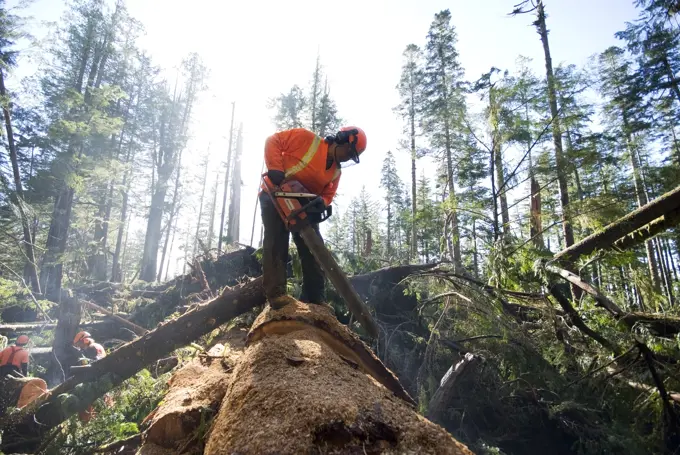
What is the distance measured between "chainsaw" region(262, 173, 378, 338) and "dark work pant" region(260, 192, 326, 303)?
151 millimetres

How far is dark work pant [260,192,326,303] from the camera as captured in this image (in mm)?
3016

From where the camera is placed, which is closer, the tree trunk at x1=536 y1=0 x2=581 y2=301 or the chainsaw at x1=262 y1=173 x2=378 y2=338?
the chainsaw at x1=262 y1=173 x2=378 y2=338

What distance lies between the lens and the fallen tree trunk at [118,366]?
296 cm

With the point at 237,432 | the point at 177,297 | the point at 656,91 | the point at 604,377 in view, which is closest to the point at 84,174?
the point at 177,297

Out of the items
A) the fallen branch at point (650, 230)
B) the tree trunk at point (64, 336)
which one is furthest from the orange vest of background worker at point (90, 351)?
the fallen branch at point (650, 230)

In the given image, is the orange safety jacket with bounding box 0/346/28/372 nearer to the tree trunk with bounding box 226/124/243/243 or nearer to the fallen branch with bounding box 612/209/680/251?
the fallen branch with bounding box 612/209/680/251

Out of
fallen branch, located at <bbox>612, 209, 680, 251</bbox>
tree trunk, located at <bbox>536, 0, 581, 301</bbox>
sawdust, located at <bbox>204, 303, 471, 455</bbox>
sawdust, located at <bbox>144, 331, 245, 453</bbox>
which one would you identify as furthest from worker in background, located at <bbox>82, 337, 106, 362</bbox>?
fallen branch, located at <bbox>612, 209, 680, 251</bbox>

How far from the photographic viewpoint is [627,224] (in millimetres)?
3611

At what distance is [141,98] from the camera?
2536cm

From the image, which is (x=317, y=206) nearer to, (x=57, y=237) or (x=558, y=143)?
(x=558, y=143)

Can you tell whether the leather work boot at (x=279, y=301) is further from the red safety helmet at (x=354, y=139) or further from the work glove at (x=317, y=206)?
the red safety helmet at (x=354, y=139)

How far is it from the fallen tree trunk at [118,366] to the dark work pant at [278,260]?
641mm

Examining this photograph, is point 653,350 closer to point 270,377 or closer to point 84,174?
point 270,377

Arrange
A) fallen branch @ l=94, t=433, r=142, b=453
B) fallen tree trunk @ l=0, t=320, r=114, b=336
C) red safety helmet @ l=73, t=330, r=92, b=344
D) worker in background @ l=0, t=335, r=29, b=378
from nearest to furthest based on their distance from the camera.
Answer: fallen branch @ l=94, t=433, r=142, b=453 → worker in background @ l=0, t=335, r=29, b=378 → red safety helmet @ l=73, t=330, r=92, b=344 → fallen tree trunk @ l=0, t=320, r=114, b=336
